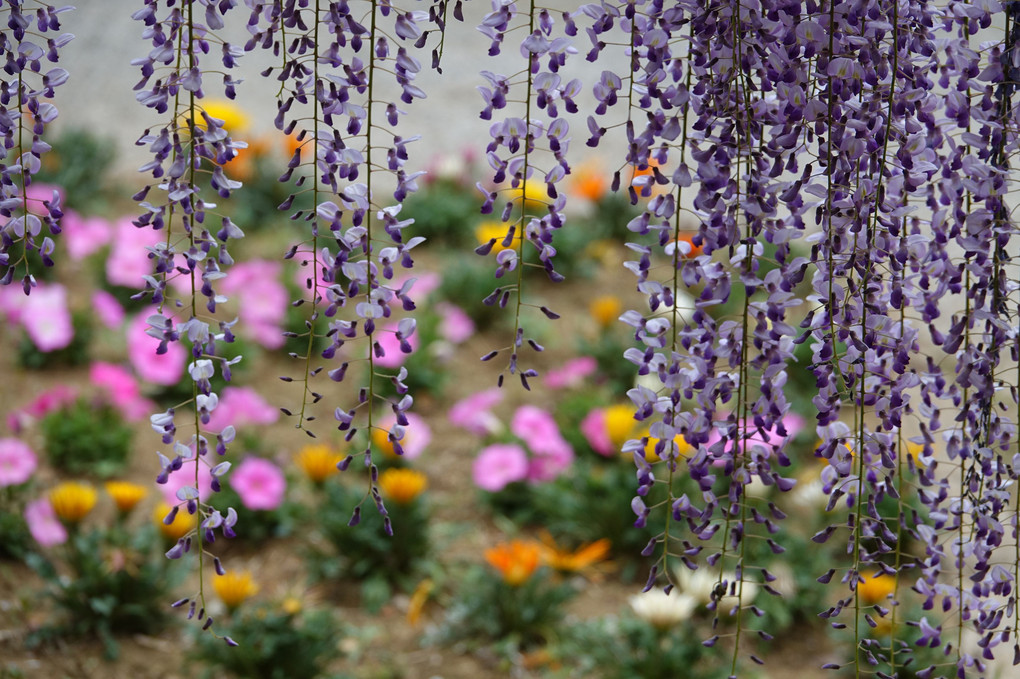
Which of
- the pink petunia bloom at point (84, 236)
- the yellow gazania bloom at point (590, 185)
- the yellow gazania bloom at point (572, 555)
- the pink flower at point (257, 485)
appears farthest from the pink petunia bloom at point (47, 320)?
the yellow gazania bloom at point (590, 185)

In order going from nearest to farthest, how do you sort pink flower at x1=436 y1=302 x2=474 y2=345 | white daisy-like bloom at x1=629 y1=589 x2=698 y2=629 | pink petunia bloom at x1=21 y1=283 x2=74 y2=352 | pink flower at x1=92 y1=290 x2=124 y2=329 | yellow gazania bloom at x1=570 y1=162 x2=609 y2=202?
white daisy-like bloom at x1=629 y1=589 x2=698 y2=629
pink petunia bloom at x1=21 y1=283 x2=74 y2=352
pink flower at x1=92 y1=290 x2=124 y2=329
pink flower at x1=436 y1=302 x2=474 y2=345
yellow gazania bloom at x1=570 y1=162 x2=609 y2=202

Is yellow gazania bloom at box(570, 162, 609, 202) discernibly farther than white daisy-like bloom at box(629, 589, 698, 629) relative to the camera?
Yes

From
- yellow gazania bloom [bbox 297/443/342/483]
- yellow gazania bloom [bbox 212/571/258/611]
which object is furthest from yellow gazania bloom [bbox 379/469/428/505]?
yellow gazania bloom [bbox 212/571/258/611]

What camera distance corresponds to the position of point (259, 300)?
436cm

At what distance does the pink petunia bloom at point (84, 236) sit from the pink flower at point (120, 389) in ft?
3.09

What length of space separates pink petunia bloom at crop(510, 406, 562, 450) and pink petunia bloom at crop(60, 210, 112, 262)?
2148 mm

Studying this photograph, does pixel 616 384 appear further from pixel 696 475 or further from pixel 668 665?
pixel 696 475

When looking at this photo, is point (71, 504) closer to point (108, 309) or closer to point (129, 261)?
point (108, 309)

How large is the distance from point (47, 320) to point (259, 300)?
31.3 inches

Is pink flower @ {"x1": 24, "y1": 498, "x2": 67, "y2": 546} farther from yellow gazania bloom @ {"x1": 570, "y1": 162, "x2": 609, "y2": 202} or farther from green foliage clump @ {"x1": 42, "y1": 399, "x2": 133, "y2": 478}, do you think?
yellow gazania bloom @ {"x1": 570, "y1": 162, "x2": 609, "y2": 202}

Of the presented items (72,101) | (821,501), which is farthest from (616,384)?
(72,101)

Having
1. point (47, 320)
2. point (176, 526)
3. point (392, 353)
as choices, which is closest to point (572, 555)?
point (392, 353)

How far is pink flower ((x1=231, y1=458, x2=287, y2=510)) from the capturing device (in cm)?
343

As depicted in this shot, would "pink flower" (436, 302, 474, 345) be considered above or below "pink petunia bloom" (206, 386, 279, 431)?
above
